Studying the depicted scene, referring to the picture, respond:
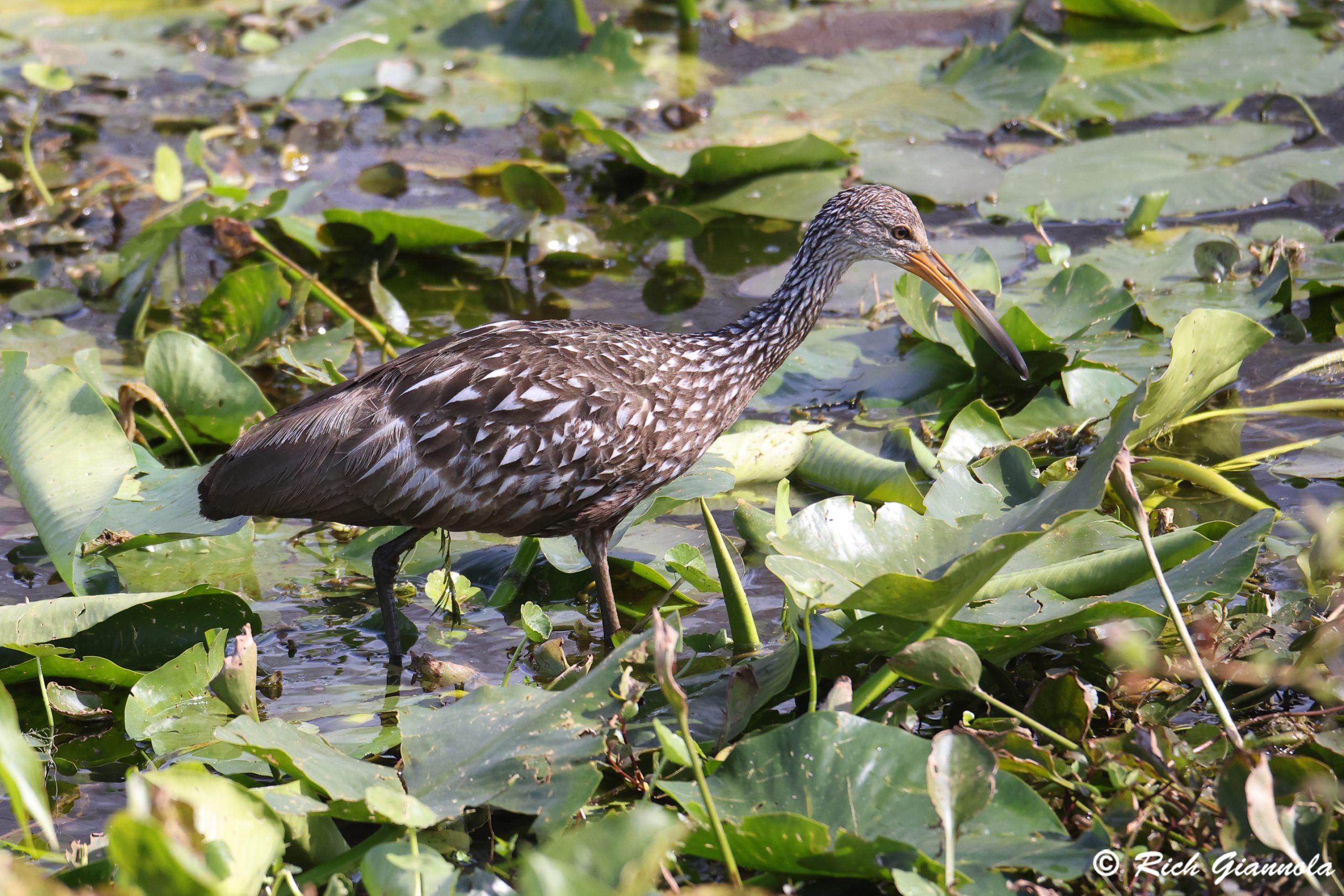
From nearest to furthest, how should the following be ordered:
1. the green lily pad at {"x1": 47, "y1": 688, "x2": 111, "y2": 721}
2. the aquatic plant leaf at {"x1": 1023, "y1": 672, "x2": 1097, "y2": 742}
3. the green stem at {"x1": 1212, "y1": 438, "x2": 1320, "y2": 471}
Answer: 1. the aquatic plant leaf at {"x1": 1023, "y1": 672, "x2": 1097, "y2": 742}
2. the green lily pad at {"x1": 47, "y1": 688, "x2": 111, "y2": 721}
3. the green stem at {"x1": 1212, "y1": 438, "x2": 1320, "y2": 471}

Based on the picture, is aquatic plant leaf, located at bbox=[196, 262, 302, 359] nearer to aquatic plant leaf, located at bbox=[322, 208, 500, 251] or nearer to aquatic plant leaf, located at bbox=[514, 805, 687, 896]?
aquatic plant leaf, located at bbox=[322, 208, 500, 251]

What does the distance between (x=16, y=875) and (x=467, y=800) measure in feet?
3.48

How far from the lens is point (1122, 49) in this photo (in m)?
8.84

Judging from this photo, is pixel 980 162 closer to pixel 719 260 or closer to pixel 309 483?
pixel 719 260

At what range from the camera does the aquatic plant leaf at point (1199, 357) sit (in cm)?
413

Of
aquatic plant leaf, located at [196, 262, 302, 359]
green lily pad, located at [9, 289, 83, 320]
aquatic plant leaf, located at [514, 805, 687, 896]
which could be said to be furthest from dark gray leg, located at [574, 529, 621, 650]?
green lily pad, located at [9, 289, 83, 320]

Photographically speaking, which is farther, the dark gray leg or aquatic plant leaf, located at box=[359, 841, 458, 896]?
the dark gray leg

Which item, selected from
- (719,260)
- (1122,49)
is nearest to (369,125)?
(719,260)

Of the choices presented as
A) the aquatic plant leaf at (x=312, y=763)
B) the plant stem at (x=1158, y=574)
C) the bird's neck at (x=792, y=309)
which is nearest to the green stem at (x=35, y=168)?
the bird's neck at (x=792, y=309)

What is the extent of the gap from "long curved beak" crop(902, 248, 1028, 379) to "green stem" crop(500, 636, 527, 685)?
200 cm

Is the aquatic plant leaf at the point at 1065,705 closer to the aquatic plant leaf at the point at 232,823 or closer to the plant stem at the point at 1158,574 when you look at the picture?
the plant stem at the point at 1158,574

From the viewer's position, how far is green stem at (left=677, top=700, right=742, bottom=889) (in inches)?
105

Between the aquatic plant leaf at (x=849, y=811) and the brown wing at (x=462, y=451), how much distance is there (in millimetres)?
1292

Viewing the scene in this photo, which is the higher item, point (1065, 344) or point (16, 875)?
point (16, 875)
